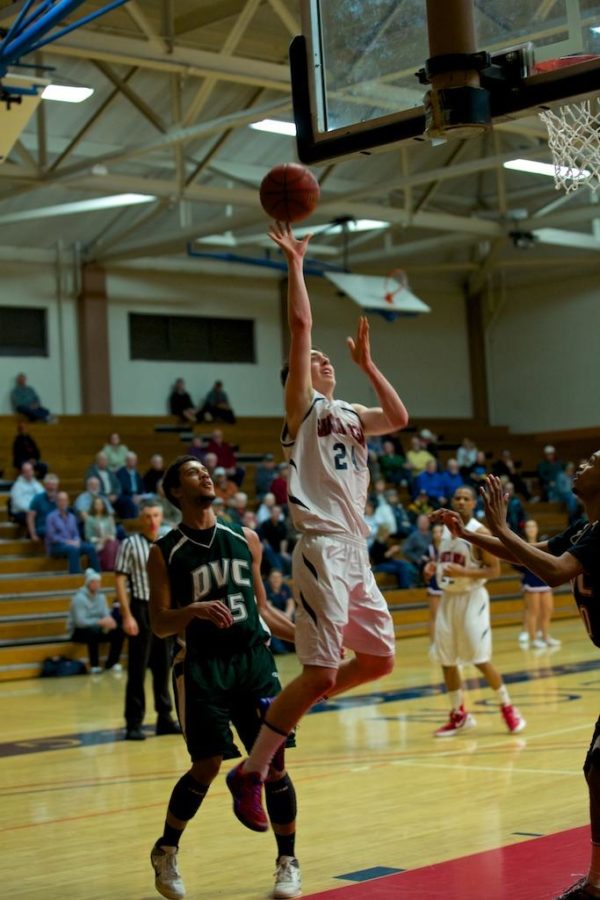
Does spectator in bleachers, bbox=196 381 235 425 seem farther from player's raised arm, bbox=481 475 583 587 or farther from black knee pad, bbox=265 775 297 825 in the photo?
player's raised arm, bbox=481 475 583 587

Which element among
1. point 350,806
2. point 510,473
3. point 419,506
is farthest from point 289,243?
point 510,473

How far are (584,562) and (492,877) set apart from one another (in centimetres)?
157

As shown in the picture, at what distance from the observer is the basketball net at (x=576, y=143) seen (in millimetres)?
7297

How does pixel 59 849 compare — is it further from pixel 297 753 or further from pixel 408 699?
pixel 408 699

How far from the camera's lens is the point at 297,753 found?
31.2ft

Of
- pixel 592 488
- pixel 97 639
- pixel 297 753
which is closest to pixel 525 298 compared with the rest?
pixel 97 639

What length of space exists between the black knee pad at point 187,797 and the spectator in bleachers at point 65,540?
528 inches

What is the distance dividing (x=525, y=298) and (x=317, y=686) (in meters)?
26.8

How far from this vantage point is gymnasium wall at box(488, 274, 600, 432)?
97.9 ft

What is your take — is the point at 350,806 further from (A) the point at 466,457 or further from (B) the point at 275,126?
(A) the point at 466,457

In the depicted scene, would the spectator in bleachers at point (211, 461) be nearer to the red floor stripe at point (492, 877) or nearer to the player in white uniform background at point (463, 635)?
the player in white uniform background at point (463, 635)

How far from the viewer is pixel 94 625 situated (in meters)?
16.5

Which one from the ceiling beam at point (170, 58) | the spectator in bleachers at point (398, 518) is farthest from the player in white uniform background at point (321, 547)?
the spectator in bleachers at point (398, 518)

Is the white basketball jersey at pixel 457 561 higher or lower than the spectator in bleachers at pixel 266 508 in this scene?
lower
